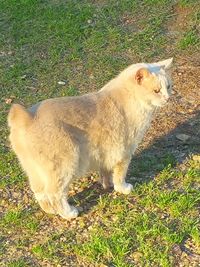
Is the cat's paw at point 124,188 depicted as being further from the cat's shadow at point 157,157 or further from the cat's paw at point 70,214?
the cat's paw at point 70,214

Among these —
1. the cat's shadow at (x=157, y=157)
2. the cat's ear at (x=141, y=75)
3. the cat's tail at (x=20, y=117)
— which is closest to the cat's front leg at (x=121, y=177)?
the cat's shadow at (x=157, y=157)

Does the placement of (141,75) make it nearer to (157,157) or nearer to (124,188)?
(124,188)

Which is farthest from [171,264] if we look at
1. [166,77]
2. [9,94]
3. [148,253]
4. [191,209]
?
[9,94]

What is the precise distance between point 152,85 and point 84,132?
2.41 ft

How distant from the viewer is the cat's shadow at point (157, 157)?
5.38 metres

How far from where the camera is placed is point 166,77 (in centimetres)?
510

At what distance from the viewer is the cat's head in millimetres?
4992

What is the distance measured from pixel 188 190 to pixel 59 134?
1396 millimetres

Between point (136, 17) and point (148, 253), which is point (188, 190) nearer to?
point (148, 253)

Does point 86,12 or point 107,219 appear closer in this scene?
point 107,219

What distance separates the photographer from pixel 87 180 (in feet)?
18.5

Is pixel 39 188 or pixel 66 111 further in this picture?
pixel 39 188

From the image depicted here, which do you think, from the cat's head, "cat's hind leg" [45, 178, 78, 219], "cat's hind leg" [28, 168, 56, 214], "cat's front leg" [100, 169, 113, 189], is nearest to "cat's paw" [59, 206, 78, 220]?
"cat's hind leg" [45, 178, 78, 219]

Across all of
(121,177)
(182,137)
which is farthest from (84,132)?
(182,137)
